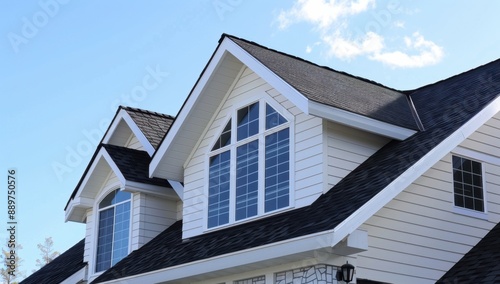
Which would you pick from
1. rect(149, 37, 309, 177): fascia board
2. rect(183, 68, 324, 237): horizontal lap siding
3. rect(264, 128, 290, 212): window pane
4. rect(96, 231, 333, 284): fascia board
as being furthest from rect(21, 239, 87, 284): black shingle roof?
rect(264, 128, 290, 212): window pane

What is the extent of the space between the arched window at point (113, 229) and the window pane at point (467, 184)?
24.4 feet

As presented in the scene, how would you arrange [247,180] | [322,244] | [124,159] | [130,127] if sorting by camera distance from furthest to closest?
[130,127] < [124,159] < [247,180] < [322,244]

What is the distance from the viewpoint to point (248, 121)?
14594 mm

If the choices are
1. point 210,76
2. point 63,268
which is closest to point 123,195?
point 63,268

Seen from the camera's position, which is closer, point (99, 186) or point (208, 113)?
point (208, 113)

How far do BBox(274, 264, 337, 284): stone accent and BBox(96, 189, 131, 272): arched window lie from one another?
6389 millimetres

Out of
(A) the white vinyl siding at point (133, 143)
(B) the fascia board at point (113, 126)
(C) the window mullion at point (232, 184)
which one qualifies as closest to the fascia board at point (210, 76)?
(C) the window mullion at point (232, 184)

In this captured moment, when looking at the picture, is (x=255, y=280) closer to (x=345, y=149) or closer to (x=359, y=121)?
(x=345, y=149)

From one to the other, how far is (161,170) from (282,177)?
3.47 meters

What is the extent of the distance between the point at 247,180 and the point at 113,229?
470 cm

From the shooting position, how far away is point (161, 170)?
1587 cm

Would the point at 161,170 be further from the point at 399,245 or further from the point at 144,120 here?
the point at 399,245

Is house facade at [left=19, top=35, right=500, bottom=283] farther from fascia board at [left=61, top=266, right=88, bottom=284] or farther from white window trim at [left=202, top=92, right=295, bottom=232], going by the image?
fascia board at [left=61, top=266, right=88, bottom=284]

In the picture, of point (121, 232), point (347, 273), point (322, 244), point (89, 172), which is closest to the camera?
point (322, 244)
